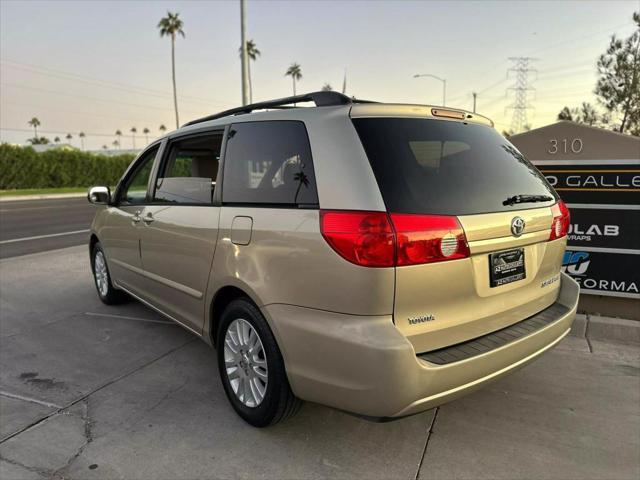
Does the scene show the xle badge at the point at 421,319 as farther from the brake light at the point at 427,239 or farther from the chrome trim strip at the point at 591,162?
the chrome trim strip at the point at 591,162

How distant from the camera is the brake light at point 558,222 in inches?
111

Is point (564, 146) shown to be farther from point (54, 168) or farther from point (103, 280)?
point (54, 168)

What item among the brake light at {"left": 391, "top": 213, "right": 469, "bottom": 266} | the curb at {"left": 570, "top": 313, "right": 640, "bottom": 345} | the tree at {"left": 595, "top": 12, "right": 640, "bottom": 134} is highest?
the tree at {"left": 595, "top": 12, "right": 640, "bottom": 134}

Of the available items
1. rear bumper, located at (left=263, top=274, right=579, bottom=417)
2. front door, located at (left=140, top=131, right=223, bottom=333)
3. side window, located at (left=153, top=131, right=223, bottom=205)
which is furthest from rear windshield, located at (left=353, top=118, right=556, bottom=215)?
side window, located at (left=153, top=131, right=223, bottom=205)

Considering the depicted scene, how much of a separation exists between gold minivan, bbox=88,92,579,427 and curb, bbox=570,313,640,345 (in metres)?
1.36

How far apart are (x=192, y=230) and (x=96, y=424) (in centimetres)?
131

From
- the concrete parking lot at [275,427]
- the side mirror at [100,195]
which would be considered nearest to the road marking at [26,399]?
the concrete parking lot at [275,427]

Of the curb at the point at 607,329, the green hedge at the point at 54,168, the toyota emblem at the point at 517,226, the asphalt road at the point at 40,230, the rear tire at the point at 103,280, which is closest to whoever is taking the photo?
the toyota emblem at the point at 517,226

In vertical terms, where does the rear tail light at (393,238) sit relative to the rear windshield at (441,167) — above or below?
below

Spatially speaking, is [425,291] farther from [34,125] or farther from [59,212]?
[34,125]

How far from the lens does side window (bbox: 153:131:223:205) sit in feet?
11.0

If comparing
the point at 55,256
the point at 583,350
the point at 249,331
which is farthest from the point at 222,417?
the point at 55,256

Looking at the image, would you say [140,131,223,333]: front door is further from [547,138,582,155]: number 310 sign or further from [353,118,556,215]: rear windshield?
[547,138,582,155]: number 310 sign

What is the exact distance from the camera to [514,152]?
2955mm
